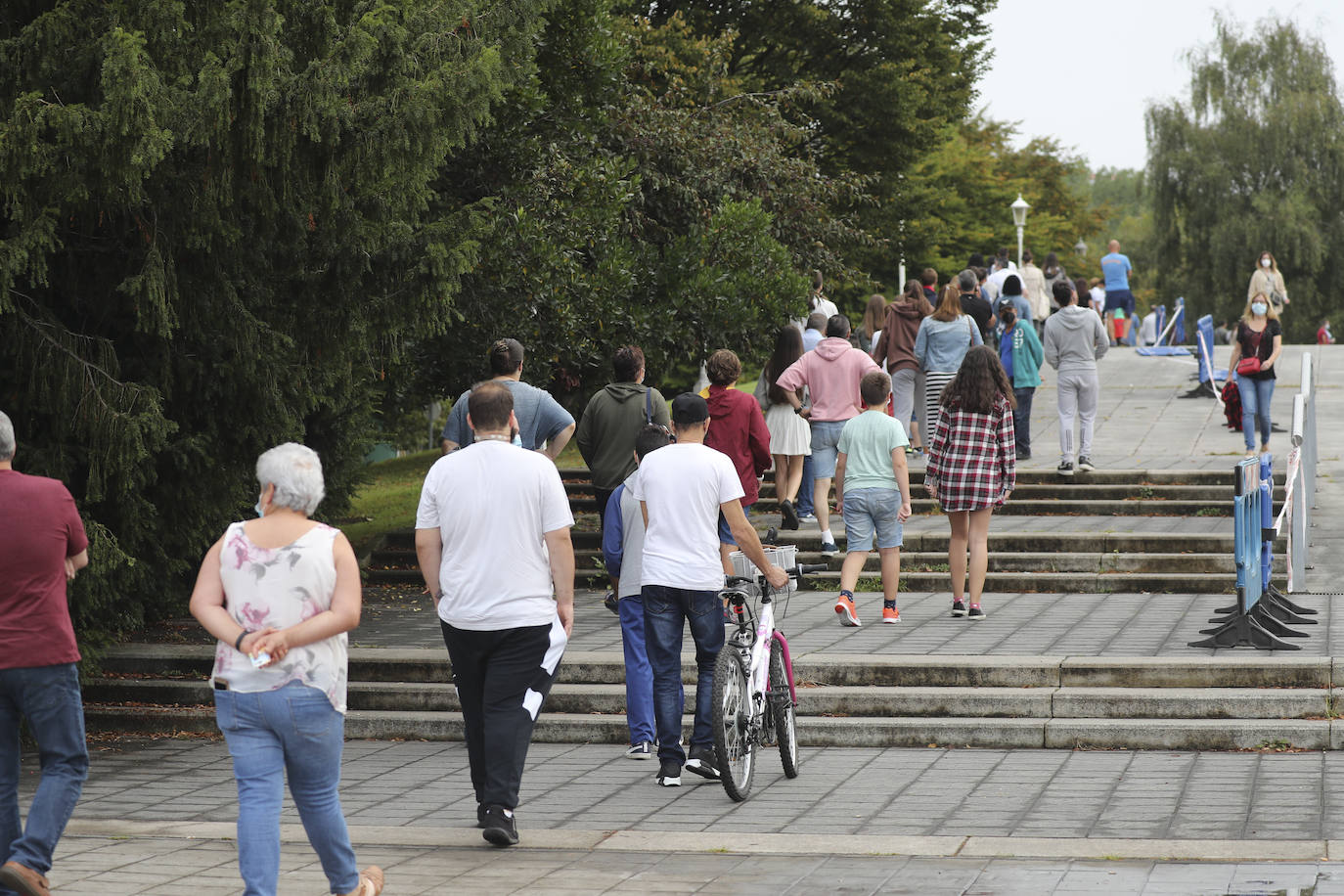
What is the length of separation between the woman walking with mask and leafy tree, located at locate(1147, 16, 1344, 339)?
107 feet

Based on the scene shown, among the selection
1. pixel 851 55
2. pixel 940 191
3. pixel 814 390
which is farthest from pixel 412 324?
pixel 940 191

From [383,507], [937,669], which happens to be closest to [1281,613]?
[937,669]

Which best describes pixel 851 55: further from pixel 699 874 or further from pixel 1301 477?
pixel 699 874

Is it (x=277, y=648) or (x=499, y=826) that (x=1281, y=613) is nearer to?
(x=499, y=826)

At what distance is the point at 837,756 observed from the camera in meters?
8.09

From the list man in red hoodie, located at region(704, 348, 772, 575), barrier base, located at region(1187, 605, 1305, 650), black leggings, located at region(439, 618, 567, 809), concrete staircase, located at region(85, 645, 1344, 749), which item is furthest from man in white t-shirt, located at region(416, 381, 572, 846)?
barrier base, located at region(1187, 605, 1305, 650)

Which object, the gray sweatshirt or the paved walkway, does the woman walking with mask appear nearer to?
the gray sweatshirt

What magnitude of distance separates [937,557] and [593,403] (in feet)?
13.7

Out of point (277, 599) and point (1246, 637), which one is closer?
point (277, 599)

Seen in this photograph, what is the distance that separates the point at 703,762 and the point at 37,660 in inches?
124

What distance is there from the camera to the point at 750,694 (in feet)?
23.3

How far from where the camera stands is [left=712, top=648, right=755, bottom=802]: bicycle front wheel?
6793mm

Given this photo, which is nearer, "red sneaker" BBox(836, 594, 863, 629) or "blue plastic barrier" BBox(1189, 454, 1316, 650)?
"blue plastic barrier" BBox(1189, 454, 1316, 650)

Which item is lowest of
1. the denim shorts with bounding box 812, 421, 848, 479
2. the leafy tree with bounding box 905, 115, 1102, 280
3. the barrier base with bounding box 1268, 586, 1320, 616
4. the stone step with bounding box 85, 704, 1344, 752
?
the stone step with bounding box 85, 704, 1344, 752
